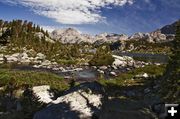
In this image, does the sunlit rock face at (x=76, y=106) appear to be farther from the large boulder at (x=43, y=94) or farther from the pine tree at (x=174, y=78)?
the pine tree at (x=174, y=78)

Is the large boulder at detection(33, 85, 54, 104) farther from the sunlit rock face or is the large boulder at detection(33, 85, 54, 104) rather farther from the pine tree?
the pine tree

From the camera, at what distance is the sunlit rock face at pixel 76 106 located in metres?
21.3

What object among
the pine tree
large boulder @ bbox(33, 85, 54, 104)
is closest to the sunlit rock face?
large boulder @ bbox(33, 85, 54, 104)

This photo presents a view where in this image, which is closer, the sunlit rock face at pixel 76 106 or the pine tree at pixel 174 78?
the sunlit rock face at pixel 76 106

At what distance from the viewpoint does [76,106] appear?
2195cm

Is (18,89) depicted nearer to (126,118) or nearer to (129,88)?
(129,88)

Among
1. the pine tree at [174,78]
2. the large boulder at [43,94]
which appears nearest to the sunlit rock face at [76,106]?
the large boulder at [43,94]

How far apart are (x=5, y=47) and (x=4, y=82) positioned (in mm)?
100446

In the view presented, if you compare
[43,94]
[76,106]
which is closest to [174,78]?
[43,94]

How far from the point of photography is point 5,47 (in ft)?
454

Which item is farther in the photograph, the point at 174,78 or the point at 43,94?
the point at 174,78

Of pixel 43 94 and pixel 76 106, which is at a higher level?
Answer: pixel 76 106

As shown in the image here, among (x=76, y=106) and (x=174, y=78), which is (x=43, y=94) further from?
(x=174, y=78)

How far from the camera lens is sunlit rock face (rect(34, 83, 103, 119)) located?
21.3 metres
